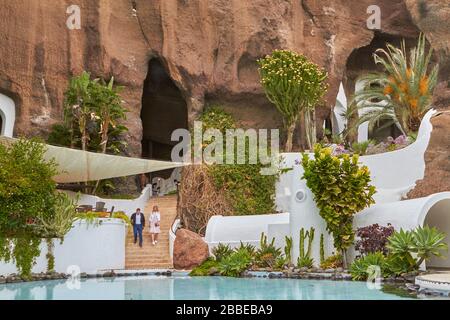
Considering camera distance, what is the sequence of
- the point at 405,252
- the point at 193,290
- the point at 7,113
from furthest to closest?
the point at 7,113
the point at 405,252
the point at 193,290

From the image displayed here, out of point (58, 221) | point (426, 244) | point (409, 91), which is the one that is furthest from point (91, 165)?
point (409, 91)

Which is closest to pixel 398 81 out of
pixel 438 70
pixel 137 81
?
pixel 438 70

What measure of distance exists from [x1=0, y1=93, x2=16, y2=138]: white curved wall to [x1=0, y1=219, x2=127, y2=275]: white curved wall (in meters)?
10.7

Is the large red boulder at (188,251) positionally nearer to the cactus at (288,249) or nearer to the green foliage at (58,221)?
the cactus at (288,249)

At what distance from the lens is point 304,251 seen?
1956 cm

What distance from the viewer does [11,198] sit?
57.9 ft

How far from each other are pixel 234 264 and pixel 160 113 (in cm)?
1884

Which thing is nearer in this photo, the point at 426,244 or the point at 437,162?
the point at 426,244

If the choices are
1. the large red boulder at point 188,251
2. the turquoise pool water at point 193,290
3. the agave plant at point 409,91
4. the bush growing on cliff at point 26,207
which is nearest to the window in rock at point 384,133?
the agave plant at point 409,91
